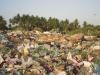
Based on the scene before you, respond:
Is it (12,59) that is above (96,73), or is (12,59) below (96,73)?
above

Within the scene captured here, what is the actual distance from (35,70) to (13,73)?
70cm

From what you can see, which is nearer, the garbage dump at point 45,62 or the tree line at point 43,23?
the garbage dump at point 45,62

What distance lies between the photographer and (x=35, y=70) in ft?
25.7

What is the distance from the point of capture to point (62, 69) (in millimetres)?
8336

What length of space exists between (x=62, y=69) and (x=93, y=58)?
205 cm

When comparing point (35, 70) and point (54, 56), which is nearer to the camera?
point (35, 70)

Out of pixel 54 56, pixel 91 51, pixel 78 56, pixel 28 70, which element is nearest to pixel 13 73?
pixel 28 70

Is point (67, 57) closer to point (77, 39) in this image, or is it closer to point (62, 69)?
point (62, 69)

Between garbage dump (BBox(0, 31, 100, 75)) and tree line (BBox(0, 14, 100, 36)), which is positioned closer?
garbage dump (BBox(0, 31, 100, 75))

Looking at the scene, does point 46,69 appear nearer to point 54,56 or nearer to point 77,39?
point 54,56

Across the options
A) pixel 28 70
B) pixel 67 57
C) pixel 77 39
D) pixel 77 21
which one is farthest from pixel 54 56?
pixel 77 21

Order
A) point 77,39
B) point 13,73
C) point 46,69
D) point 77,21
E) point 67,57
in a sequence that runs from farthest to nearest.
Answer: point 77,21 → point 77,39 → point 67,57 → point 46,69 → point 13,73

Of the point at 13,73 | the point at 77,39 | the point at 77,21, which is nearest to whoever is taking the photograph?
the point at 13,73

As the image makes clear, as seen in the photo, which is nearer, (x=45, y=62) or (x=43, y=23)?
(x=45, y=62)
